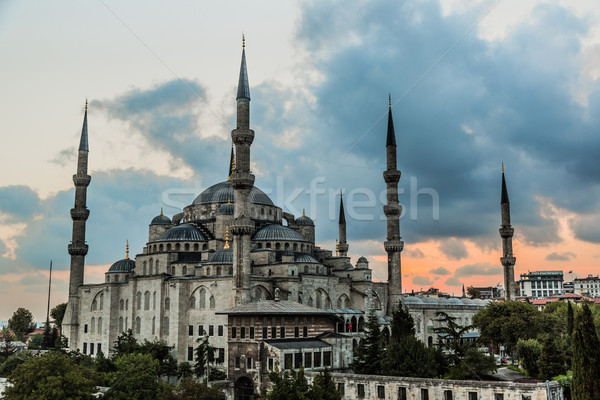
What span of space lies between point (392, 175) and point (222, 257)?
50.1ft

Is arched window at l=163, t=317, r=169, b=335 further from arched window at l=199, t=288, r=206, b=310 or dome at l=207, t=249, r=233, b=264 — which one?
dome at l=207, t=249, r=233, b=264

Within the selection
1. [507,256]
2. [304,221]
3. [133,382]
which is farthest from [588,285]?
[133,382]

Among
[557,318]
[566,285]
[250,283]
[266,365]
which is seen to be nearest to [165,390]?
[266,365]

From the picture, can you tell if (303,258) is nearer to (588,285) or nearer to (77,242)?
(77,242)

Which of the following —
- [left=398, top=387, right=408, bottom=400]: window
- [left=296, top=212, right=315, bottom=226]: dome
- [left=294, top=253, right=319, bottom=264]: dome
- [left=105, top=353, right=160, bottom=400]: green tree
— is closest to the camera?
[left=105, top=353, right=160, bottom=400]: green tree

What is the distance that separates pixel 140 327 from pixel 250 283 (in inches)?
415

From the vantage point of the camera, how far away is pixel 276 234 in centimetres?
4638

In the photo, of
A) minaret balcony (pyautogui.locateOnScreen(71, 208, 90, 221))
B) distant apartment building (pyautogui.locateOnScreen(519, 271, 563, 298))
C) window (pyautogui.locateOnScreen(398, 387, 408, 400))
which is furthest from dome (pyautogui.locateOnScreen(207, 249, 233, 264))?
distant apartment building (pyautogui.locateOnScreen(519, 271, 563, 298))

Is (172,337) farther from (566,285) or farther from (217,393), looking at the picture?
(566,285)

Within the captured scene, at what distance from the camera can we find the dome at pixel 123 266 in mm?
47438

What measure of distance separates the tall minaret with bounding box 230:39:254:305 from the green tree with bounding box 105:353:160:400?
9804mm

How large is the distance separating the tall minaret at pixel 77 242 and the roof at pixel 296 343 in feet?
74.0

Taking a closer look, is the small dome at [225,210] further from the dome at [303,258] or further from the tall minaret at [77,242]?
the tall minaret at [77,242]

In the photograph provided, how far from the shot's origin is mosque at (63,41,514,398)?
33.4 metres
